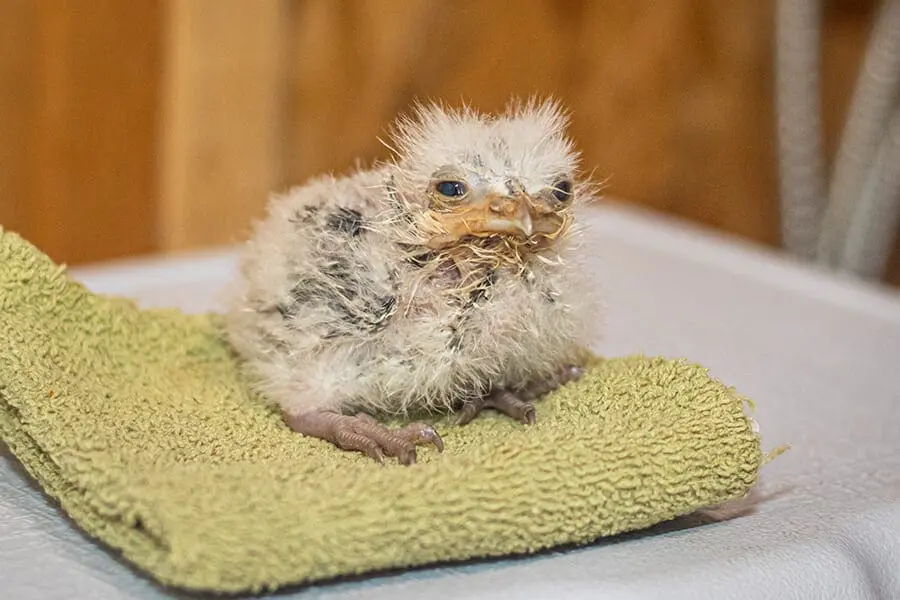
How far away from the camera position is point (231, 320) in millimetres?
866

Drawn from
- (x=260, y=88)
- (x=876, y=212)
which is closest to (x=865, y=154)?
(x=876, y=212)

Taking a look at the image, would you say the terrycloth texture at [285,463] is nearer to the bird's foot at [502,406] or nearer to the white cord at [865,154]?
the bird's foot at [502,406]

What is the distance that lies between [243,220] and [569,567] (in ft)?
3.55

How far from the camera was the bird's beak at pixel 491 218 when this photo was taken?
0.69 meters

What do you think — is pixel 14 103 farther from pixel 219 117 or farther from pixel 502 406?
pixel 502 406

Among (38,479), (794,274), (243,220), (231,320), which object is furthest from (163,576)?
(243,220)

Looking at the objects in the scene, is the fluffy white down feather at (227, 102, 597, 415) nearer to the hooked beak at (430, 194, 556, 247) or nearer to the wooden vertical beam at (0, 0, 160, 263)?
the hooked beak at (430, 194, 556, 247)

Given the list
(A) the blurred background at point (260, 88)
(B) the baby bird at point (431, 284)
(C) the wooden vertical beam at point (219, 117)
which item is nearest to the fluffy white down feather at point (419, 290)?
(B) the baby bird at point (431, 284)

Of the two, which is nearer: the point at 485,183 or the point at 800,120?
the point at 485,183

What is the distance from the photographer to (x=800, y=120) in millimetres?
1705

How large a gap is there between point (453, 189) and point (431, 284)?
0.07 meters

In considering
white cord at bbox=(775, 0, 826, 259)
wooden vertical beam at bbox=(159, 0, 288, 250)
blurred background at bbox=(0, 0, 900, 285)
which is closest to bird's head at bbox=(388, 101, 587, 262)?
blurred background at bbox=(0, 0, 900, 285)

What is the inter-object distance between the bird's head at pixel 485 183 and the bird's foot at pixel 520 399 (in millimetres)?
112

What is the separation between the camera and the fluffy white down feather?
731 millimetres
